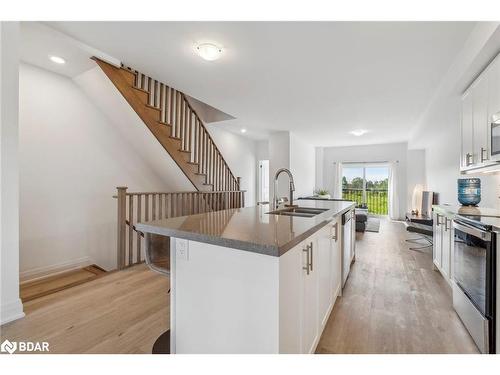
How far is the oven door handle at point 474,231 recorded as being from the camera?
161 cm

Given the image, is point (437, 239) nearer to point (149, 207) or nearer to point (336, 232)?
point (336, 232)

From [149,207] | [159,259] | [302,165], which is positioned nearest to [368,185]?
[302,165]

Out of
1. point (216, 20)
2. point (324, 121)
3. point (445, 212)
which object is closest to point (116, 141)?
point (216, 20)

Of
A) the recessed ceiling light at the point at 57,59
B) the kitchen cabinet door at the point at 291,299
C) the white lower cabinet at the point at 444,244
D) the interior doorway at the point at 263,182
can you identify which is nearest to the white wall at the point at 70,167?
the recessed ceiling light at the point at 57,59

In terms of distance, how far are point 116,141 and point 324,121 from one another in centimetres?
381

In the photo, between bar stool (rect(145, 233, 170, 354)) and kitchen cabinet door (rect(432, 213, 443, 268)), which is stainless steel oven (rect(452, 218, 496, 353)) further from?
bar stool (rect(145, 233, 170, 354))

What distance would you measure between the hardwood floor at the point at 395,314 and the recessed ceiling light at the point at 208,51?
258cm

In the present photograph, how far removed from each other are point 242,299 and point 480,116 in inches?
108

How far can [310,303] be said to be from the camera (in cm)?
146

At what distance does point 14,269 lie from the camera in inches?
76.2

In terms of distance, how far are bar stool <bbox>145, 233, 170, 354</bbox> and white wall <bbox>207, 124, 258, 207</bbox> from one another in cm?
446
